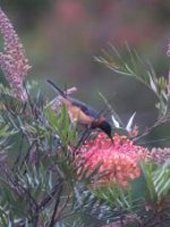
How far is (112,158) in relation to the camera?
997 millimetres

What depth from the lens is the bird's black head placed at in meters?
1.04

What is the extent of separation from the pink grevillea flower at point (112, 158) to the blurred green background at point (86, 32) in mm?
4328

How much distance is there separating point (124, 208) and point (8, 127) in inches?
4.6

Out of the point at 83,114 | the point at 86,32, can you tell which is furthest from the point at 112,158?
the point at 86,32

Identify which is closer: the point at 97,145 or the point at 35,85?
the point at 97,145

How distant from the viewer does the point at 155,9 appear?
607 cm

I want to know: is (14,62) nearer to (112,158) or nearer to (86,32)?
(112,158)

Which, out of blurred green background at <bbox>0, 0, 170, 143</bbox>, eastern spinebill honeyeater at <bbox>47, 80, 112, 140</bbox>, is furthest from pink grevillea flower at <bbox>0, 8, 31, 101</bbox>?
blurred green background at <bbox>0, 0, 170, 143</bbox>

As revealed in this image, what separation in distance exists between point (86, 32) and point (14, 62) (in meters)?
5.06

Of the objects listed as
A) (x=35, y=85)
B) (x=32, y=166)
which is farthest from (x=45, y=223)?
(x=35, y=85)

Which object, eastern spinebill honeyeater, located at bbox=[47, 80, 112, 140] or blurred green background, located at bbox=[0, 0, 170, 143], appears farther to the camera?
blurred green background, located at bbox=[0, 0, 170, 143]

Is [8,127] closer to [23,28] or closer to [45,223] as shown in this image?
[45,223]

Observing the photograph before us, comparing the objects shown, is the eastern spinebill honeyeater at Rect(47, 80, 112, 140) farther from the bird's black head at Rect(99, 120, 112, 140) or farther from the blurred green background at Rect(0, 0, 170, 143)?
the blurred green background at Rect(0, 0, 170, 143)

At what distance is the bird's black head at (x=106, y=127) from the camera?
1044 mm
